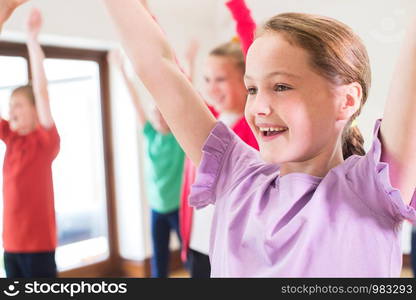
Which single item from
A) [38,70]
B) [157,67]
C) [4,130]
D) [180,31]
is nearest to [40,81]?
[38,70]

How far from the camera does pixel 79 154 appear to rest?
1396 millimetres

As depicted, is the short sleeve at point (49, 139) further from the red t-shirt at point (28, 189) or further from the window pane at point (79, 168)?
the window pane at point (79, 168)

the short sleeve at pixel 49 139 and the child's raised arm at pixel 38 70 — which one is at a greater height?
the child's raised arm at pixel 38 70

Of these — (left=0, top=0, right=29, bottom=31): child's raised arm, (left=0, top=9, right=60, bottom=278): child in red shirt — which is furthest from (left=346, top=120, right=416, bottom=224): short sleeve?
(left=0, top=9, right=60, bottom=278): child in red shirt

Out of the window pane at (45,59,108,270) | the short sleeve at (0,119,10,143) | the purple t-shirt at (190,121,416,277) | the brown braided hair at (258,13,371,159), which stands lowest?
the window pane at (45,59,108,270)

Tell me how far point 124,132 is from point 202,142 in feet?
3.91

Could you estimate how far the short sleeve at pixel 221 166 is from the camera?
1.03 ft

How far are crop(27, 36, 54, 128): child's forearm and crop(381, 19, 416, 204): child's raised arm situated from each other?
19.3 inches

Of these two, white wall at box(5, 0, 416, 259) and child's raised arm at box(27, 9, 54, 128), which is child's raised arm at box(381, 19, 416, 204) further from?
child's raised arm at box(27, 9, 54, 128)

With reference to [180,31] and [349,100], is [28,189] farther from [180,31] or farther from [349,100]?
[349,100]

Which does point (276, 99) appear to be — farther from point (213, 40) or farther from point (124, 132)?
point (124, 132)

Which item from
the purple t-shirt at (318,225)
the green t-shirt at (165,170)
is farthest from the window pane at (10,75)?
the purple t-shirt at (318,225)

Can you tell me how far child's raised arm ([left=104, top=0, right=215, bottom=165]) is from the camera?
0.97 ft
